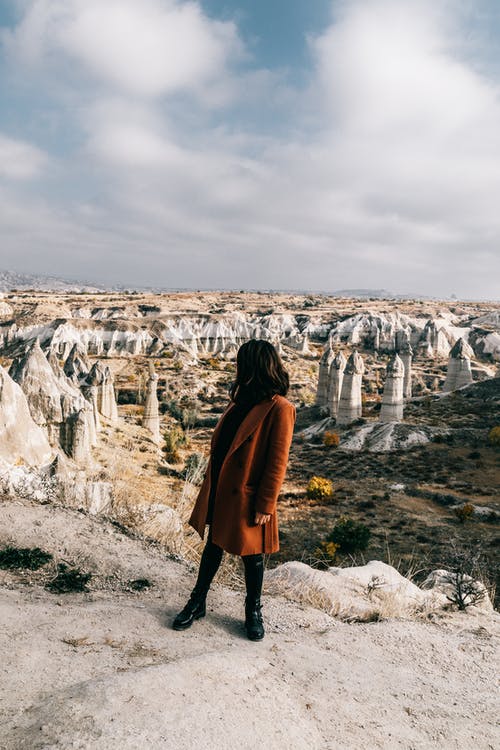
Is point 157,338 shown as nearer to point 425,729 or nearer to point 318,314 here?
point 318,314

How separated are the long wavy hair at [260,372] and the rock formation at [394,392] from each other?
96.8ft

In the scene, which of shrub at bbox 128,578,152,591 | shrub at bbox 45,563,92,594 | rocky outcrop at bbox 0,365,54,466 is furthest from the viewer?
rocky outcrop at bbox 0,365,54,466

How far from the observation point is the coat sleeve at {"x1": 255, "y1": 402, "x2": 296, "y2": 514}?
346cm

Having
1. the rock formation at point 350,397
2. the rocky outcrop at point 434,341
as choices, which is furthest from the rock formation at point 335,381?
the rocky outcrop at point 434,341

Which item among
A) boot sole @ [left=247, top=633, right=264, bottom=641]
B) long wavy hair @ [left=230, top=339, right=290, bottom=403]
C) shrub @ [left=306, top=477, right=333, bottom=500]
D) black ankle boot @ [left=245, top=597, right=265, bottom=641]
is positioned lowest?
shrub @ [left=306, top=477, right=333, bottom=500]

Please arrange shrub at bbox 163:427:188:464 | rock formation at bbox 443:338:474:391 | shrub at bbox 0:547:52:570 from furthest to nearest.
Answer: rock formation at bbox 443:338:474:391 < shrub at bbox 163:427:188:464 < shrub at bbox 0:547:52:570

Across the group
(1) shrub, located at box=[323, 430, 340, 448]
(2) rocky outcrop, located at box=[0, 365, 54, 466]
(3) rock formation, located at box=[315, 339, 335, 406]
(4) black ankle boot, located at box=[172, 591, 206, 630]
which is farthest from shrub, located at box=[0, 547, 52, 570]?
(3) rock formation, located at box=[315, 339, 335, 406]

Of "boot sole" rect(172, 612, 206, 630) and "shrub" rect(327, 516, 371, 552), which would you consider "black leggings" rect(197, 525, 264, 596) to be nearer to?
"boot sole" rect(172, 612, 206, 630)

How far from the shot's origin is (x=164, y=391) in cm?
4728

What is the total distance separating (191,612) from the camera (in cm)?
367

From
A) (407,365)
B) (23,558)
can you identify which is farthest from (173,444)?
(23,558)

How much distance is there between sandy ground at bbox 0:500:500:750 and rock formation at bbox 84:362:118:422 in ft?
77.7

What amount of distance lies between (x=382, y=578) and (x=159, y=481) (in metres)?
15.3

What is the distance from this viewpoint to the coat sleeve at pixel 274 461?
3.46 meters
